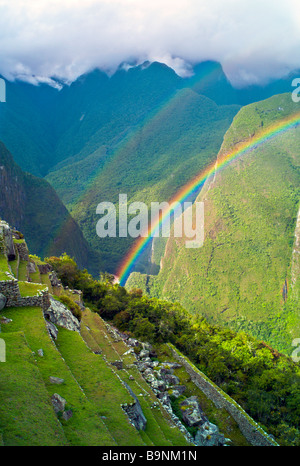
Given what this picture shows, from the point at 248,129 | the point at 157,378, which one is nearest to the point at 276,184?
the point at 248,129

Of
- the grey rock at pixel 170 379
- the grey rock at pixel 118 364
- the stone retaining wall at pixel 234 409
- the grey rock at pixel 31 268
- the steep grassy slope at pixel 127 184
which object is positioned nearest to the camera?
the grey rock at pixel 118 364

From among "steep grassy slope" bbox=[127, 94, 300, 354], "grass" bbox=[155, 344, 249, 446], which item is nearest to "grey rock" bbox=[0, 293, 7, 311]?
"grass" bbox=[155, 344, 249, 446]

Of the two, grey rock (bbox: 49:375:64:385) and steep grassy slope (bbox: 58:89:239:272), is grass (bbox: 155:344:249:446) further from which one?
steep grassy slope (bbox: 58:89:239:272)

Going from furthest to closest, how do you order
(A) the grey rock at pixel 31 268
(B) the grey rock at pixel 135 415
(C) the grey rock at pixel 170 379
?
(A) the grey rock at pixel 31 268 < (C) the grey rock at pixel 170 379 < (B) the grey rock at pixel 135 415

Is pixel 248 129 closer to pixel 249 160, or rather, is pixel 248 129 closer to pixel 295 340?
pixel 249 160

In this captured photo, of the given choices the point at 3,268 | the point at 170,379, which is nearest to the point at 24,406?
the point at 3,268

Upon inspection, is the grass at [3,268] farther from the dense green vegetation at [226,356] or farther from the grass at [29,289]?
the dense green vegetation at [226,356]

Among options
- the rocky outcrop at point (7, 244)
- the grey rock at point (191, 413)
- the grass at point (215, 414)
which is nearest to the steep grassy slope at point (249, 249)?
the grass at point (215, 414)
